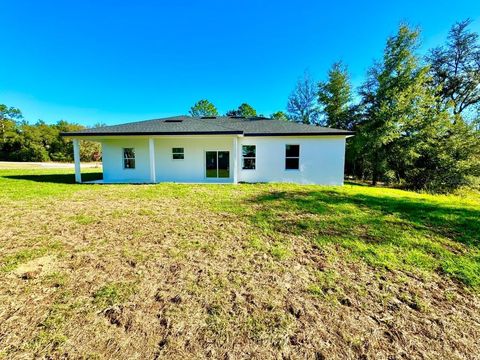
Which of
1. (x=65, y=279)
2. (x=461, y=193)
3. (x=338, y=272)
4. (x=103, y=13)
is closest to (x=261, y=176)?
(x=338, y=272)

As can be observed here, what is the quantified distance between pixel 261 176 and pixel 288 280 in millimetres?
9308

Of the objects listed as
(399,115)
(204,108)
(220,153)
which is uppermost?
(204,108)

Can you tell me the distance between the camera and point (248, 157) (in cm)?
1219

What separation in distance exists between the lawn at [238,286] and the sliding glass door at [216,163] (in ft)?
23.7

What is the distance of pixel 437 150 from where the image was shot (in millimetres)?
15102

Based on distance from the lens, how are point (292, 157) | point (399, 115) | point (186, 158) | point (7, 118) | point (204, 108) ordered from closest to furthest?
point (292, 157) → point (186, 158) → point (399, 115) → point (204, 108) → point (7, 118)

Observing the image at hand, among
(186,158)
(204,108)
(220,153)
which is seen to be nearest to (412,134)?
(220,153)

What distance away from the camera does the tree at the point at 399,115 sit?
591 inches

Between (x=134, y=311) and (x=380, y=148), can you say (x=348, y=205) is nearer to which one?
(x=134, y=311)

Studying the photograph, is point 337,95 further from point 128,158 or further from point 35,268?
point 35,268

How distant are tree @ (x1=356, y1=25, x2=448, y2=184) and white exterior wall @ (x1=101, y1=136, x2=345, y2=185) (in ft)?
20.1

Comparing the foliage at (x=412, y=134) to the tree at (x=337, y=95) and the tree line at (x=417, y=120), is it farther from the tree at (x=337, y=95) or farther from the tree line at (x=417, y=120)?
the tree at (x=337, y=95)

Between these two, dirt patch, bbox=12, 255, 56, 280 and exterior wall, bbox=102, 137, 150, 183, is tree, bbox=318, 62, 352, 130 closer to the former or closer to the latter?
exterior wall, bbox=102, 137, 150, 183

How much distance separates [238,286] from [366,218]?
4175 mm
